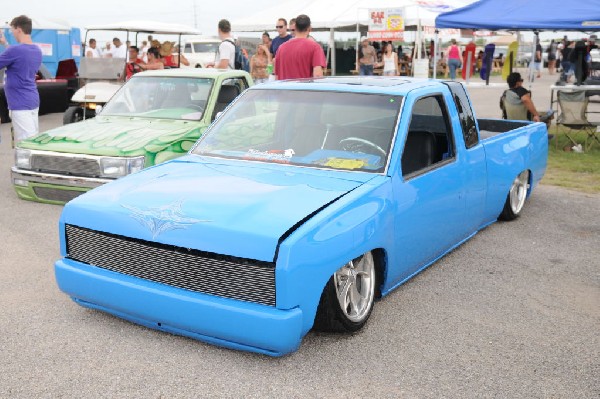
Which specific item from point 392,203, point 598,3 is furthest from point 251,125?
point 598,3

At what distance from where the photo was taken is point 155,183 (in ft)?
14.0

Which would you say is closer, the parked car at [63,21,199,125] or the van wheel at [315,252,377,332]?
the van wheel at [315,252,377,332]

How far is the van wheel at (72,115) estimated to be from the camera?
11.0 metres

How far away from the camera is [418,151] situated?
4.95m

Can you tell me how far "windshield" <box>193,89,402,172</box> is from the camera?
4.56 meters

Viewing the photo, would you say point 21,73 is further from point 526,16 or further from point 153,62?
point 526,16

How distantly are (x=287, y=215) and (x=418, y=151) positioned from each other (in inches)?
65.7

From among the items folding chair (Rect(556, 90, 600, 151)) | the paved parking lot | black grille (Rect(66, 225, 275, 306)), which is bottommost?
the paved parking lot

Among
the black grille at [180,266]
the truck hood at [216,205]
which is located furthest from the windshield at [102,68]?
the black grille at [180,266]

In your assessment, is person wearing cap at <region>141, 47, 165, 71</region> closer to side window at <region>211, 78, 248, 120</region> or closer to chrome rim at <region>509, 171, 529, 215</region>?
side window at <region>211, 78, 248, 120</region>

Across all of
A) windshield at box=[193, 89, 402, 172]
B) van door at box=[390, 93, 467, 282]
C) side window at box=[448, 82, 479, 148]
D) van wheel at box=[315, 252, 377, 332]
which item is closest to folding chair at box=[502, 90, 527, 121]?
side window at box=[448, 82, 479, 148]

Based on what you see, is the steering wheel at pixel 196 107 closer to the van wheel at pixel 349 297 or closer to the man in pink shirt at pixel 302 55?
the man in pink shirt at pixel 302 55

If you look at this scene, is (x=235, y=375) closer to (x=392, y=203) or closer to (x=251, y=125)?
(x=392, y=203)

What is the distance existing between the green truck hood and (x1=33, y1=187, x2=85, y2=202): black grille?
402mm
